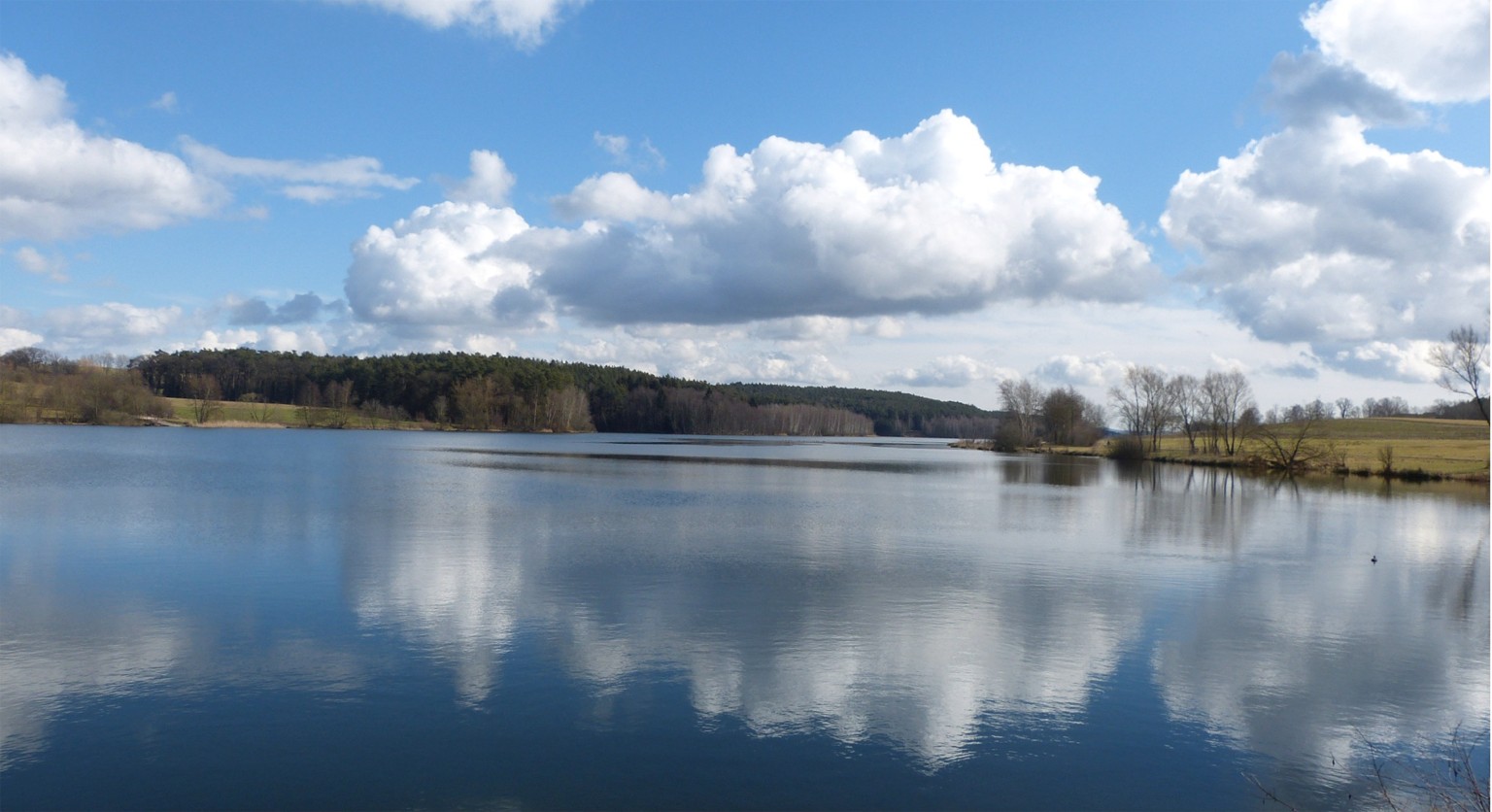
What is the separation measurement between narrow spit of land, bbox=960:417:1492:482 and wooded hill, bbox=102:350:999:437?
193ft

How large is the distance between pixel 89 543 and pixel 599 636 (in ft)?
35.8

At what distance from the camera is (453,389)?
100m

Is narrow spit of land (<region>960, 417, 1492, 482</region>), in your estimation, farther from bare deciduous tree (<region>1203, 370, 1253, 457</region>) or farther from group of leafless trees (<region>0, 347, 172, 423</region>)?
group of leafless trees (<region>0, 347, 172, 423</region>)

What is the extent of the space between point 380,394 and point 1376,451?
3641 inches

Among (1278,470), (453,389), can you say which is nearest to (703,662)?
(1278,470)

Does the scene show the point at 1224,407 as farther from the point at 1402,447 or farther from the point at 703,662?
the point at 703,662

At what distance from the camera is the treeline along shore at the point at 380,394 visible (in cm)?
7956

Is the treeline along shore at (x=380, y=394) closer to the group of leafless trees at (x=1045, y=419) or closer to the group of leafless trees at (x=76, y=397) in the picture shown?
the group of leafless trees at (x=76, y=397)

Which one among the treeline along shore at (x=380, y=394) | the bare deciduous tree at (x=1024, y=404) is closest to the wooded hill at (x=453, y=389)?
the treeline along shore at (x=380, y=394)

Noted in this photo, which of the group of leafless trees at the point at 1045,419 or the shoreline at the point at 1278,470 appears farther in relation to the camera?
the group of leafless trees at the point at 1045,419

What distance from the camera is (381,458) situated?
43375 millimetres

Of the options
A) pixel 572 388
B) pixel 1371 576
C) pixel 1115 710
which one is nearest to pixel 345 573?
pixel 1115 710

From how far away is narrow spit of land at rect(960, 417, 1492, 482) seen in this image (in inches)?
1770

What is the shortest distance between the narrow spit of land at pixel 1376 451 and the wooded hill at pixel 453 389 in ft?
193
